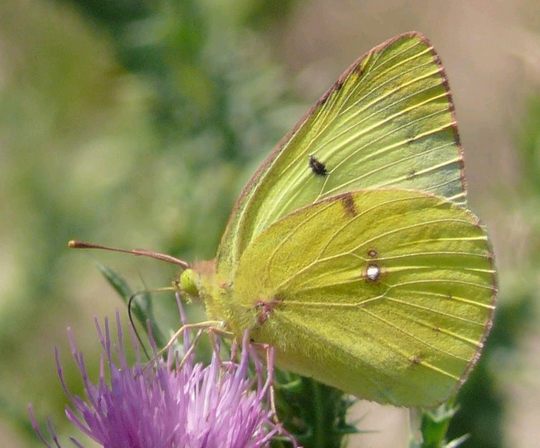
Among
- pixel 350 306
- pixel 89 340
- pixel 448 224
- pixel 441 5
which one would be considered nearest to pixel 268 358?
pixel 350 306

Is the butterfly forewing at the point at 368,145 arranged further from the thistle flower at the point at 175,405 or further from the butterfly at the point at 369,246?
the thistle flower at the point at 175,405

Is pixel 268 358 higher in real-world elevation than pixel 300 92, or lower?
lower

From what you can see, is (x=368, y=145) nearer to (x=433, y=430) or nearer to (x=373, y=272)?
(x=373, y=272)

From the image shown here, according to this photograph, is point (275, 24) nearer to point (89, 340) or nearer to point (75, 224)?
point (75, 224)

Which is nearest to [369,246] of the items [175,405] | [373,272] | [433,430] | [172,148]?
[373,272]

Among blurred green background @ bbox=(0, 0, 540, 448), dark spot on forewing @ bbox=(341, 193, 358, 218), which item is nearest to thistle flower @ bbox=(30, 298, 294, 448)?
dark spot on forewing @ bbox=(341, 193, 358, 218)
